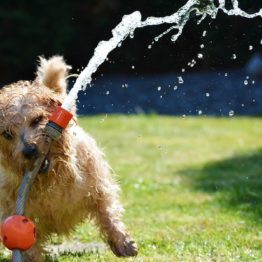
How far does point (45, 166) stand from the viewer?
4.01m

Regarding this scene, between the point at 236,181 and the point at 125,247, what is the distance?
257 cm

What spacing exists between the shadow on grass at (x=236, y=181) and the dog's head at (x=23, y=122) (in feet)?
6.00

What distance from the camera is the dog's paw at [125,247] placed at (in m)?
4.39

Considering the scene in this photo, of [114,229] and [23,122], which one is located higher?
[23,122]

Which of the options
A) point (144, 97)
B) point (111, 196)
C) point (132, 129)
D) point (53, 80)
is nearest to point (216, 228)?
point (111, 196)

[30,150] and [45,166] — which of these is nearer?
[30,150]

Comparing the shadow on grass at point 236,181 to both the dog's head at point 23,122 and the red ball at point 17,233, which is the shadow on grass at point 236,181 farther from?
the red ball at point 17,233

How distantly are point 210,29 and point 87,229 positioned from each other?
4549mm

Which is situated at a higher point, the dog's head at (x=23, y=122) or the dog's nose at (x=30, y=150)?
the dog's head at (x=23, y=122)

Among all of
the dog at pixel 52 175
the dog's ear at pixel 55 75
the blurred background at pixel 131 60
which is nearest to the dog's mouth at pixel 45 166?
the dog at pixel 52 175

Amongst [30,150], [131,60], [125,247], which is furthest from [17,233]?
[131,60]

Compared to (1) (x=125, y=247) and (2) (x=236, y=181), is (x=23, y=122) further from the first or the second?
(2) (x=236, y=181)

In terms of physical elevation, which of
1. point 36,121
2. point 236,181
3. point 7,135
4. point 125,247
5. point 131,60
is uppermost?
point 131,60

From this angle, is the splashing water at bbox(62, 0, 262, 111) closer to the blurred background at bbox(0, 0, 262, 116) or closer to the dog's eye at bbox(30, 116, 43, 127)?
the dog's eye at bbox(30, 116, 43, 127)
